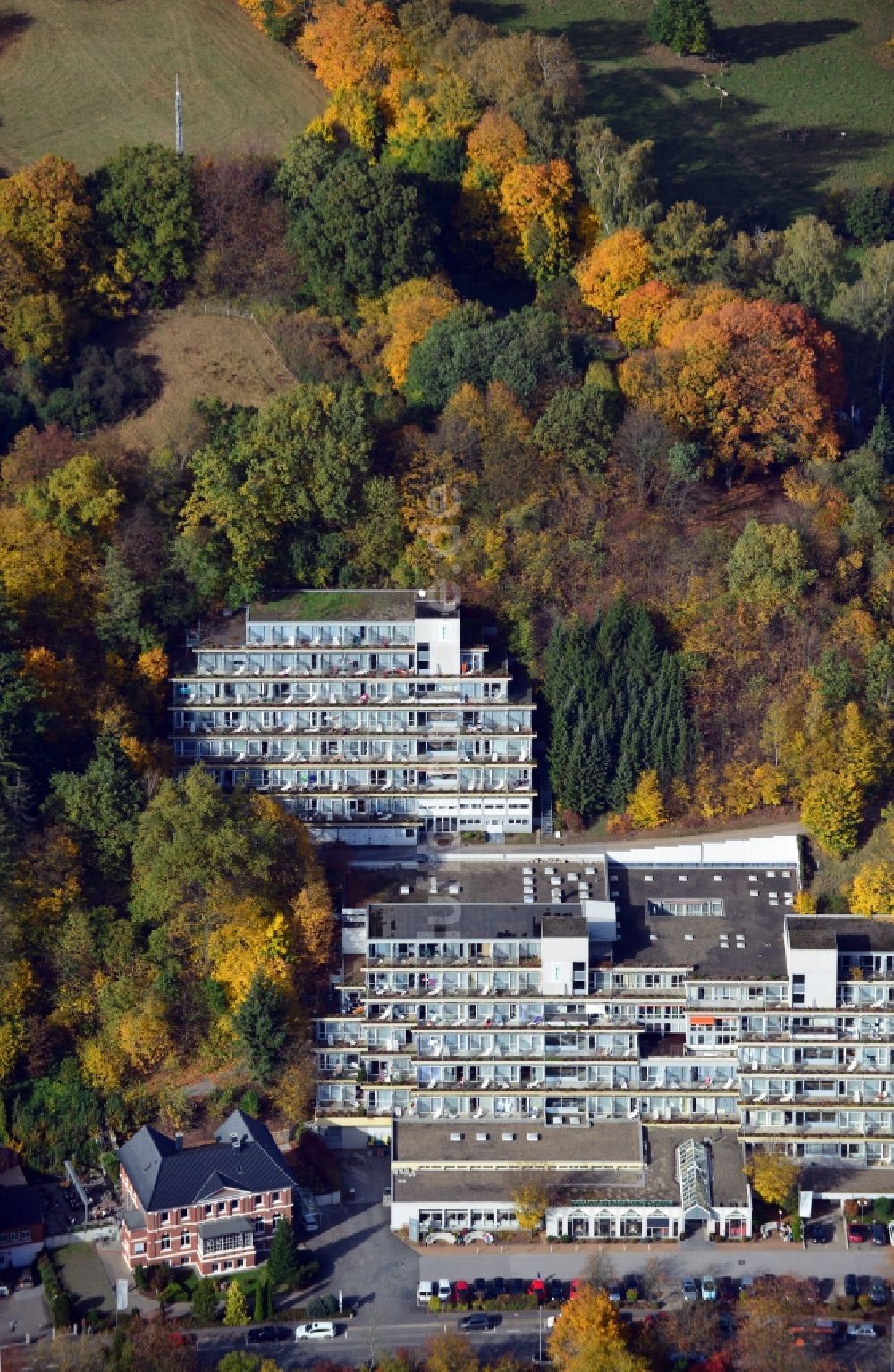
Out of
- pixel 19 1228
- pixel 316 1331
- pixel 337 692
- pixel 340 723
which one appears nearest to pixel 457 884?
pixel 340 723

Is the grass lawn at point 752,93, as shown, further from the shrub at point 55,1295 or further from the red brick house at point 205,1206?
the shrub at point 55,1295

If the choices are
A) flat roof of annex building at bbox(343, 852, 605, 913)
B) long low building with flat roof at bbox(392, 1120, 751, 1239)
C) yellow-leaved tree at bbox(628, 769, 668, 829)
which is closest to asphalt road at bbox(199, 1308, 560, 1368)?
long low building with flat roof at bbox(392, 1120, 751, 1239)

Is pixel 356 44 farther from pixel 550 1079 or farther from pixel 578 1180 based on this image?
pixel 578 1180

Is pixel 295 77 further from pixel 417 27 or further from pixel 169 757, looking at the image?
pixel 169 757

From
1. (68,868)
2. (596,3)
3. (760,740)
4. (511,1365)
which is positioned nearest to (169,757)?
(68,868)

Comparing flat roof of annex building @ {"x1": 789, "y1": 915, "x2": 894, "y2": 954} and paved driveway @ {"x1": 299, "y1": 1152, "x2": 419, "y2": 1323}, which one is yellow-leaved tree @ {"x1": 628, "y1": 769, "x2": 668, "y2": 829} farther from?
paved driveway @ {"x1": 299, "y1": 1152, "x2": 419, "y2": 1323}

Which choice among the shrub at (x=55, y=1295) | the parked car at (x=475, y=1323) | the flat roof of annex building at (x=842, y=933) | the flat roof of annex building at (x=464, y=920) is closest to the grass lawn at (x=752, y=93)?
the flat roof of annex building at (x=842, y=933)
